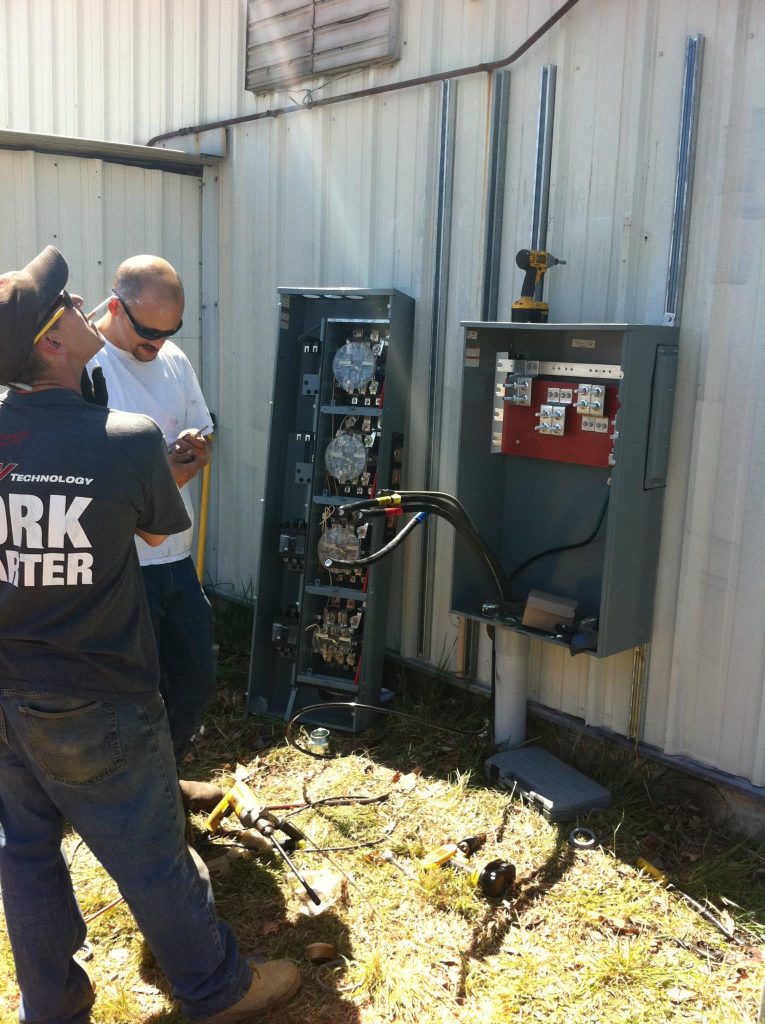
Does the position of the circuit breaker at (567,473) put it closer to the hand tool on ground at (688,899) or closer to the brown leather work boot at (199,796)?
the hand tool on ground at (688,899)

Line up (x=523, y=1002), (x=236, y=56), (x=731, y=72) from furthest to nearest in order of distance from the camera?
(x=236, y=56)
(x=731, y=72)
(x=523, y=1002)

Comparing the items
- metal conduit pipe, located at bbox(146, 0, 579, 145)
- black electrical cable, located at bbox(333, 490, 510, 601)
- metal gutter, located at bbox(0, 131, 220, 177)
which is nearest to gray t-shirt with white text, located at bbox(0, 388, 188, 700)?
black electrical cable, located at bbox(333, 490, 510, 601)

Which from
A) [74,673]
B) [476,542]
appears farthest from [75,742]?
[476,542]

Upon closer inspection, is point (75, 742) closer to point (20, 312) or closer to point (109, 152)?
point (20, 312)

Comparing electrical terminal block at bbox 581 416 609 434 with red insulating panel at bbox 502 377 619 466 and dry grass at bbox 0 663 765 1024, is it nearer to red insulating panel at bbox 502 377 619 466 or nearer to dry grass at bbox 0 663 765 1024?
red insulating panel at bbox 502 377 619 466

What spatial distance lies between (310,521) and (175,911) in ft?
8.32

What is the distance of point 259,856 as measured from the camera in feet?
11.7

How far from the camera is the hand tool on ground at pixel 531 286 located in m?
3.93

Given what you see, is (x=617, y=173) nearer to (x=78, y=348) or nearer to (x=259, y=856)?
(x=78, y=348)

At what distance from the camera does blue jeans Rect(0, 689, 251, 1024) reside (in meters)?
2.33

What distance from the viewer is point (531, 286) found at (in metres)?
A: 3.98

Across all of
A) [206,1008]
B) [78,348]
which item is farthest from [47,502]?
[206,1008]

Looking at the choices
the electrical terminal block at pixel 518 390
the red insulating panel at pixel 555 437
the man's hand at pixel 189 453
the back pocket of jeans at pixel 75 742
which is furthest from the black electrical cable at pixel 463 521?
the back pocket of jeans at pixel 75 742

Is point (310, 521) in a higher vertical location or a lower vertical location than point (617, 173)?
lower
